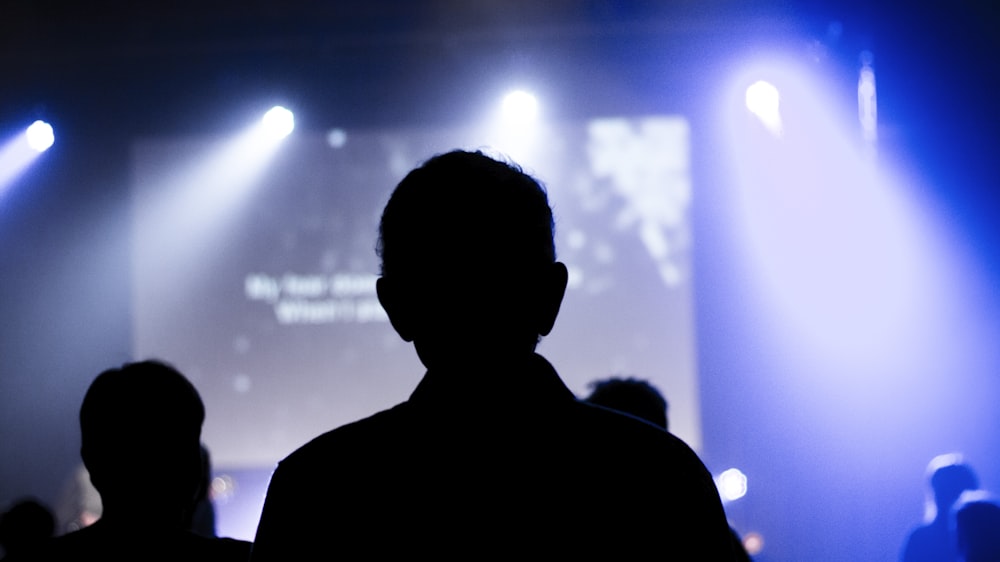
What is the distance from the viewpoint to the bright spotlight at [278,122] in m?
7.02

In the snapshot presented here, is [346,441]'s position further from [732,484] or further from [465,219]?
[732,484]

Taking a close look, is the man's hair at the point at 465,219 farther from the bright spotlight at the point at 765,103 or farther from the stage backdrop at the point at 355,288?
the bright spotlight at the point at 765,103

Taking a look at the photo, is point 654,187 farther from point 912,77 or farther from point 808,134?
point 912,77

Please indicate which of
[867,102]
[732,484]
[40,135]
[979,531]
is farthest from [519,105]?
[979,531]

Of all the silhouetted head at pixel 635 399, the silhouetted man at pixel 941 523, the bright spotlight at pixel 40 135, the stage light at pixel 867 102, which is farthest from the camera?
the bright spotlight at pixel 40 135

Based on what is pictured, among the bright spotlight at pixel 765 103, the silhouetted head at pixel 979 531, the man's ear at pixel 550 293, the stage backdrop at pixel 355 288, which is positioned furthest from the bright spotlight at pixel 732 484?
the man's ear at pixel 550 293

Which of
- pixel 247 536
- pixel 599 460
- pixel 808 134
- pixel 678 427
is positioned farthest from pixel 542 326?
pixel 808 134

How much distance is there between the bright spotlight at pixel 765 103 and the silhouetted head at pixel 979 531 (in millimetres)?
4005

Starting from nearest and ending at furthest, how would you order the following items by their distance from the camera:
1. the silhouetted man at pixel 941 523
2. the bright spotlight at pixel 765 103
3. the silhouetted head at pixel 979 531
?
1. the silhouetted head at pixel 979 531
2. the silhouetted man at pixel 941 523
3. the bright spotlight at pixel 765 103

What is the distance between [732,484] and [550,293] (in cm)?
620

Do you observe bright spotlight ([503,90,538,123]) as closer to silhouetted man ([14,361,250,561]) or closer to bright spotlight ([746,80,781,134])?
bright spotlight ([746,80,781,134])

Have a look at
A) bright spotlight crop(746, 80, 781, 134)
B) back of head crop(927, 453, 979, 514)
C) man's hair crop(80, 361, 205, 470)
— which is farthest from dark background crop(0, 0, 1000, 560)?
man's hair crop(80, 361, 205, 470)

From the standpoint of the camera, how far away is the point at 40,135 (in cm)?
727

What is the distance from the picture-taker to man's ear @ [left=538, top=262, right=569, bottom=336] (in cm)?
91
